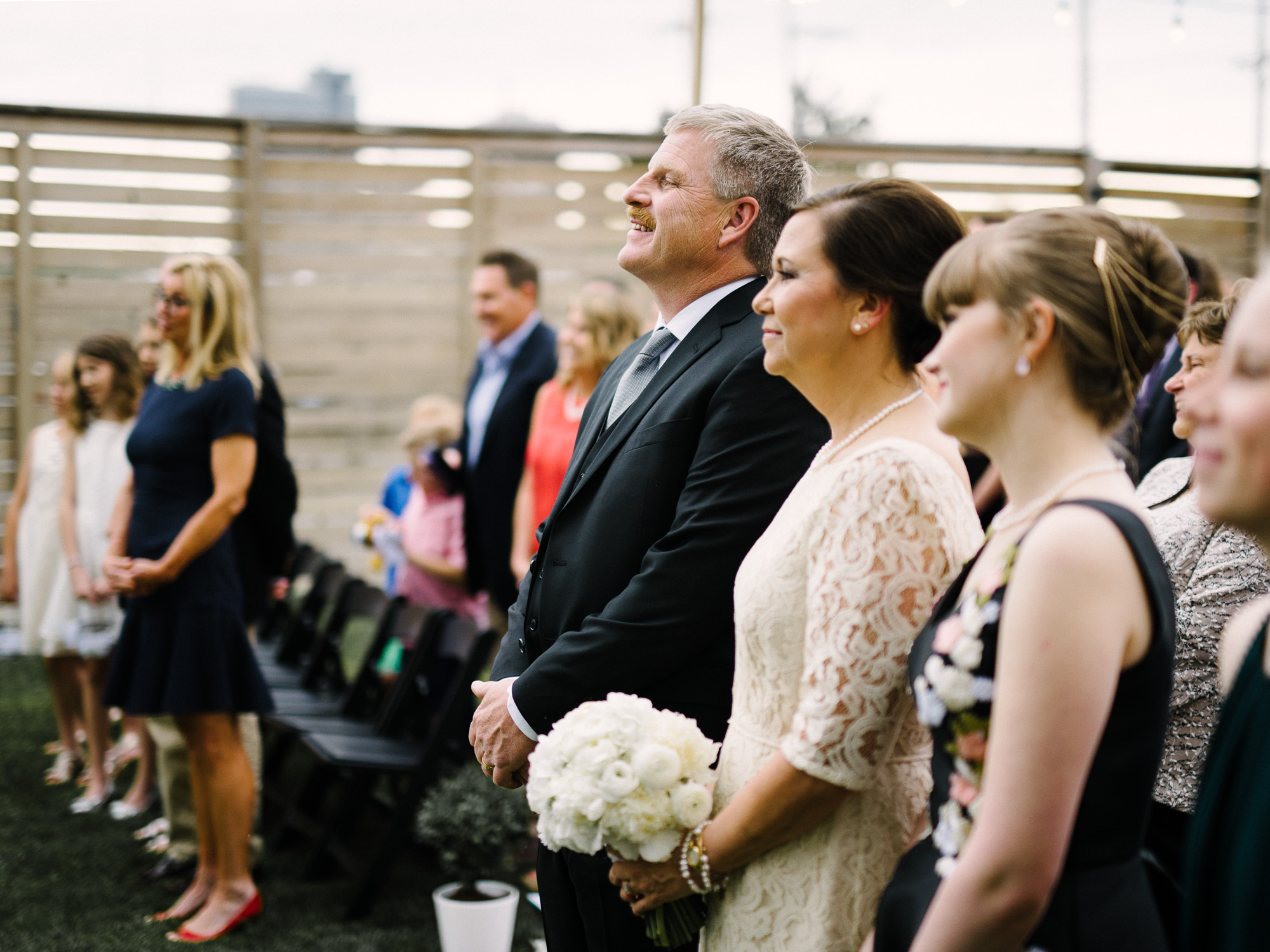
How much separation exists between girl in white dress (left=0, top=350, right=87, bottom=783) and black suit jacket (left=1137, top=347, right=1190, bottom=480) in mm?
4812

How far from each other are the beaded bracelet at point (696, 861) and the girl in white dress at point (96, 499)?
164 inches

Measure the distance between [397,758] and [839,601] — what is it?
2.76 metres

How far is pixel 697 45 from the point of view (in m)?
3.72

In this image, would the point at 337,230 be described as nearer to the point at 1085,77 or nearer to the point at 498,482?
the point at 498,482

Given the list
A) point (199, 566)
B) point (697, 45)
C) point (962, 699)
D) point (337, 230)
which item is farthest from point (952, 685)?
point (337, 230)

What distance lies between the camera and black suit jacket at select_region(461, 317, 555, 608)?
513 cm

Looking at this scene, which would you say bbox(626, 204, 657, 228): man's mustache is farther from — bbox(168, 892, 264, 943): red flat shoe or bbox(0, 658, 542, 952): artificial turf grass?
bbox(168, 892, 264, 943): red flat shoe

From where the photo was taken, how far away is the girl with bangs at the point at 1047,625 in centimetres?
118

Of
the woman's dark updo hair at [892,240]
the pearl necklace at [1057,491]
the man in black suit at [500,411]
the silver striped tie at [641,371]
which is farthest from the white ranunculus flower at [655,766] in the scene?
the man in black suit at [500,411]

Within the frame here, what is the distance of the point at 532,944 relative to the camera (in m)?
3.58

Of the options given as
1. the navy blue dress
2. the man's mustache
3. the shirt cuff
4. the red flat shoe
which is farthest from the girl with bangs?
the red flat shoe

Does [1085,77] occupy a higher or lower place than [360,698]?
higher

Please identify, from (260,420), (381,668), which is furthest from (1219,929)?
(381,668)

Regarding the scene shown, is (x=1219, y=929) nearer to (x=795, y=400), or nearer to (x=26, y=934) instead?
(x=795, y=400)
